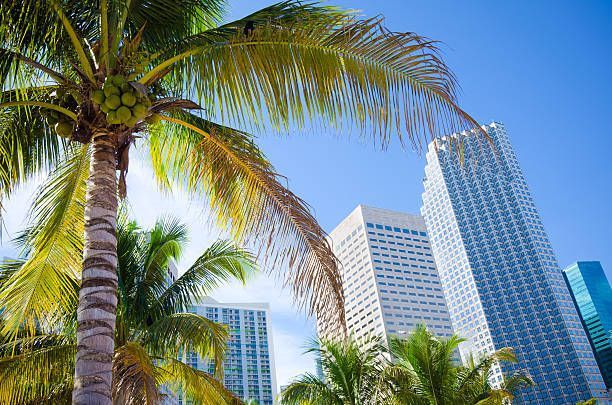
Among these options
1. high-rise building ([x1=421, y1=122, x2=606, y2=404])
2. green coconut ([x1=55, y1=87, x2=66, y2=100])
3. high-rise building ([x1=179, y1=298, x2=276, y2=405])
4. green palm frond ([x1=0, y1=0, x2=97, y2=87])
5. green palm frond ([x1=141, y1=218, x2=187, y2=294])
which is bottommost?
green coconut ([x1=55, y1=87, x2=66, y2=100])

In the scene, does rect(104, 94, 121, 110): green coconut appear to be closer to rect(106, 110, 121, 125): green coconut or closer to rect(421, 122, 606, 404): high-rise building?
rect(106, 110, 121, 125): green coconut

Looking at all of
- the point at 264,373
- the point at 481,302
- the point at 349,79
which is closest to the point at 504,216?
the point at 481,302

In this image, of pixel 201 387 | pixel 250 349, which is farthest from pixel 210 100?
pixel 250 349

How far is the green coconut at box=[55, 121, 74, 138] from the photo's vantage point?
4.44 metres

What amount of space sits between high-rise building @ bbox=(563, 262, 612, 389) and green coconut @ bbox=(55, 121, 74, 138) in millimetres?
145391

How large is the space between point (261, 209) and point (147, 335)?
18.5 feet

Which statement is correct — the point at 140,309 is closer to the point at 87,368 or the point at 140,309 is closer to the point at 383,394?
the point at 383,394

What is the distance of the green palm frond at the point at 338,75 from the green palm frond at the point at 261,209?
0.73m

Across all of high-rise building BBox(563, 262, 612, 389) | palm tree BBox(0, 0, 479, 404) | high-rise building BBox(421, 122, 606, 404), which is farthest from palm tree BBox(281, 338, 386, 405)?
high-rise building BBox(563, 262, 612, 389)

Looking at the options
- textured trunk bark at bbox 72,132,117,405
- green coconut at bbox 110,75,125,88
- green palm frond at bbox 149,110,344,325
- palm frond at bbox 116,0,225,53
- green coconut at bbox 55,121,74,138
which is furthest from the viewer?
palm frond at bbox 116,0,225,53

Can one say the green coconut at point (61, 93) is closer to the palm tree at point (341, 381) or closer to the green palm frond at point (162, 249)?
the green palm frond at point (162, 249)

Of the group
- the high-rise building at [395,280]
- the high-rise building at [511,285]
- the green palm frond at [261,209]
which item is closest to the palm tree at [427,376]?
the green palm frond at [261,209]

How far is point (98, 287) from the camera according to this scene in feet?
12.7

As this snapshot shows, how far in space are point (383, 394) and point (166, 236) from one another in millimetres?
5631
